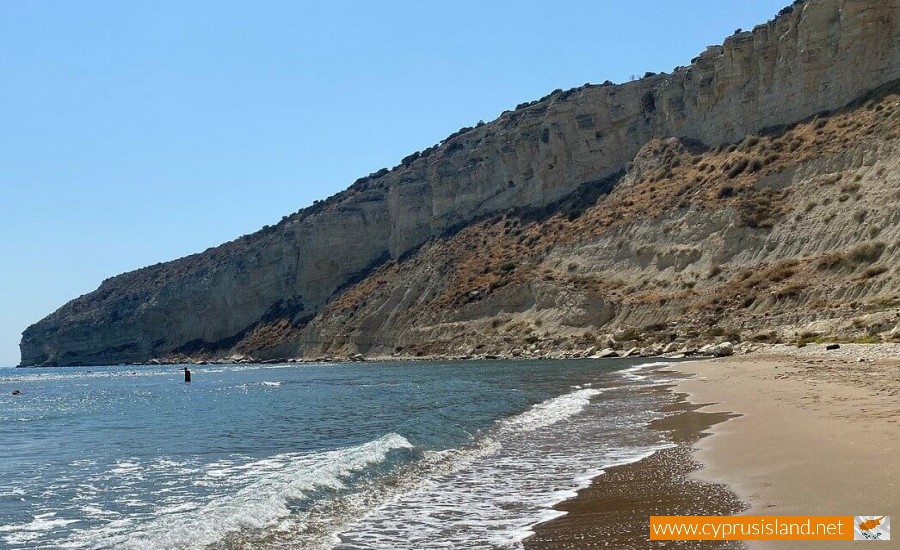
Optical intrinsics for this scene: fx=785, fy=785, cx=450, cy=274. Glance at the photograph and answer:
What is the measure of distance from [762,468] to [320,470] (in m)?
6.60

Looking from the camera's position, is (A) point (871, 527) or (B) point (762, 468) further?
(B) point (762, 468)

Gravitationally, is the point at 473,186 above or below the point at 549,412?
above

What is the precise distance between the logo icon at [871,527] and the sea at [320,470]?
3043 mm

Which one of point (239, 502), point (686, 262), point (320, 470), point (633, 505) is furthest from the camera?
point (686, 262)

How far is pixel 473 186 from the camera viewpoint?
90938 mm

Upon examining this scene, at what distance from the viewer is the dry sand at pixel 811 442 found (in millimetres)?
7730

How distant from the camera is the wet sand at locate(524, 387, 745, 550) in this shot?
745cm

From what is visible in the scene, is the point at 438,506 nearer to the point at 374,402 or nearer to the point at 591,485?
the point at 591,485

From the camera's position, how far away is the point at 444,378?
132 feet

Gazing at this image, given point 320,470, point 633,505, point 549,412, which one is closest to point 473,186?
point 549,412

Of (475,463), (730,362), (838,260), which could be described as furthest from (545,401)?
(838,260)

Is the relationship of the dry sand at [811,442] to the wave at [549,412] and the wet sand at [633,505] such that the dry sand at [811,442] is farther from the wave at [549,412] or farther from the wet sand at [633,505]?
the wave at [549,412]

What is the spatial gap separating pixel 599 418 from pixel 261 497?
10.0 meters

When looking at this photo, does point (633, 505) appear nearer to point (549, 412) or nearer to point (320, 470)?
point (320, 470)
